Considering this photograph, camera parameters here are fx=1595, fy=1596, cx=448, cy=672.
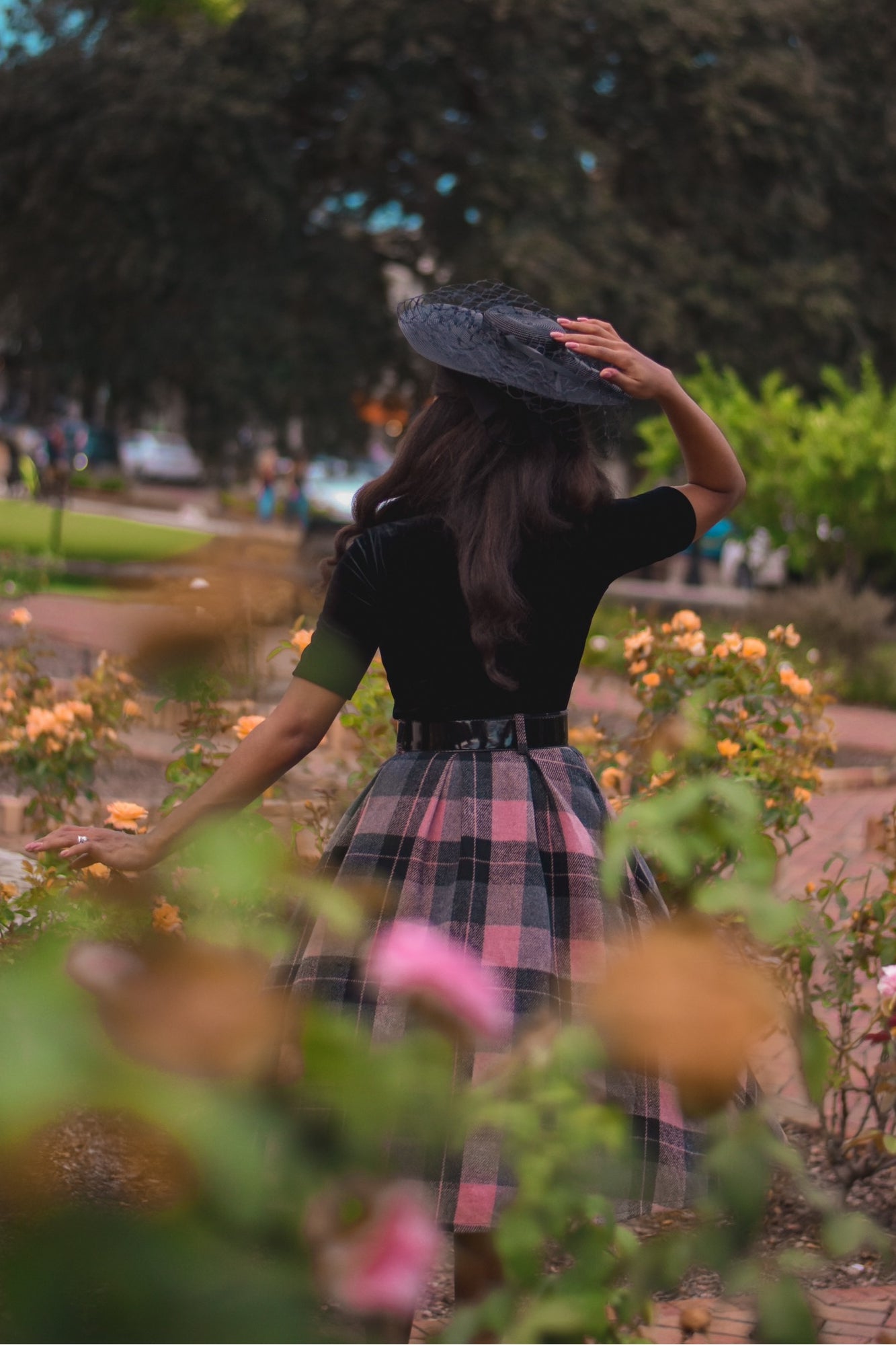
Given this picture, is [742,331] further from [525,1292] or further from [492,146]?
[525,1292]

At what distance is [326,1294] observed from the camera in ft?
2.41

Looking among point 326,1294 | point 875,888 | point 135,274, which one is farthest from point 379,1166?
point 135,274

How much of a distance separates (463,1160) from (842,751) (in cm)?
938

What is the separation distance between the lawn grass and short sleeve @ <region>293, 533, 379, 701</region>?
23cm

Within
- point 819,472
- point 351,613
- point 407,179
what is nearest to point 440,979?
point 351,613

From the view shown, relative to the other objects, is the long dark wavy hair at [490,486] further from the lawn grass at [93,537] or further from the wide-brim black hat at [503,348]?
the lawn grass at [93,537]

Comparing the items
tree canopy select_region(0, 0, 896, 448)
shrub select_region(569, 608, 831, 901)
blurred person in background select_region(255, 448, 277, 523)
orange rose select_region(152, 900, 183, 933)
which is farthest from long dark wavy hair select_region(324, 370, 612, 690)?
blurred person in background select_region(255, 448, 277, 523)

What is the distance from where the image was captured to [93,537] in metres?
8.48

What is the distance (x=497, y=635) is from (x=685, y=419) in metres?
0.52

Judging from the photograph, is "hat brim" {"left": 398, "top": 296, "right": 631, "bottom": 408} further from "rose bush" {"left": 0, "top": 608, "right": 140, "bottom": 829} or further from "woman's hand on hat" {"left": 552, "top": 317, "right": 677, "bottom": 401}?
"rose bush" {"left": 0, "top": 608, "right": 140, "bottom": 829}

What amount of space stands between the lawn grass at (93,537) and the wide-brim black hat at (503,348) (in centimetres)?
48

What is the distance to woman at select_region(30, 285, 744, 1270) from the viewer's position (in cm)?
228

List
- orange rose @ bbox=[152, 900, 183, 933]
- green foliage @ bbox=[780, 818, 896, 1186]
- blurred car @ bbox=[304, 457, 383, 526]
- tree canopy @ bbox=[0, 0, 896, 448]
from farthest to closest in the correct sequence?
blurred car @ bbox=[304, 457, 383, 526], tree canopy @ bbox=[0, 0, 896, 448], green foliage @ bbox=[780, 818, 896, 1186], orange rose @ bbox=[152, 900, 183, 933]

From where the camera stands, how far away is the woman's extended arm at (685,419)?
2.38 metres
